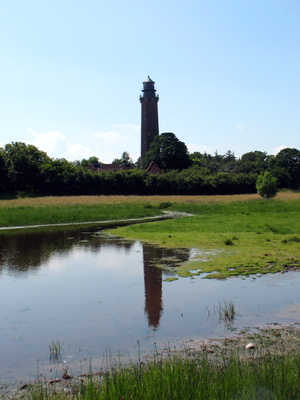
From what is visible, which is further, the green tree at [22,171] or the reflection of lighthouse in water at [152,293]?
the green tree at [22,171]

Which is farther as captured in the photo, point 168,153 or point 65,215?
point 168,153

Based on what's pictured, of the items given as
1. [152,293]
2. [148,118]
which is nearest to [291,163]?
[148,118]

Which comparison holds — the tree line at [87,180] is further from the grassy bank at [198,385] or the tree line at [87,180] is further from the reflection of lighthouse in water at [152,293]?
the grassy bank at [198,385]

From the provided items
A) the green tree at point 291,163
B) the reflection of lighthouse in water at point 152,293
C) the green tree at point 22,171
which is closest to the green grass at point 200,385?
the reflection of lighthouse in water at point 152,293

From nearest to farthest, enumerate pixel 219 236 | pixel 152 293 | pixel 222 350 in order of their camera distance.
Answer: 1. pixel 222 350
2. pixel 152 293
3. pixel 219 236

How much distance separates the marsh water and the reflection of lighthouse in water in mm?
23

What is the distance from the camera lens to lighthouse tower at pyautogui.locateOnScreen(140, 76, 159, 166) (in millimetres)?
119500

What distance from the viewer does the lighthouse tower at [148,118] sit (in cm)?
11950

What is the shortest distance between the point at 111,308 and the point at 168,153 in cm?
10331

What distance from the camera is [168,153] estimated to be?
11494cm

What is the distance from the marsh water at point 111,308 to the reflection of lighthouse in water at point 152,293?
0.02 metres

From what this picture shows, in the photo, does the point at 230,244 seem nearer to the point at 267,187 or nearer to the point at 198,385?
the point at 198,385

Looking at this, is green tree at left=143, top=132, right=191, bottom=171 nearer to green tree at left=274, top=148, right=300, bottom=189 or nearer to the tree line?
the tree line

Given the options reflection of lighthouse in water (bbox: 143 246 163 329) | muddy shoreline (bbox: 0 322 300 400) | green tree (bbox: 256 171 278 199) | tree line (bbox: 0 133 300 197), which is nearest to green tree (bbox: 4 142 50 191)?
tree line (bbox: 0 133 300 197)
